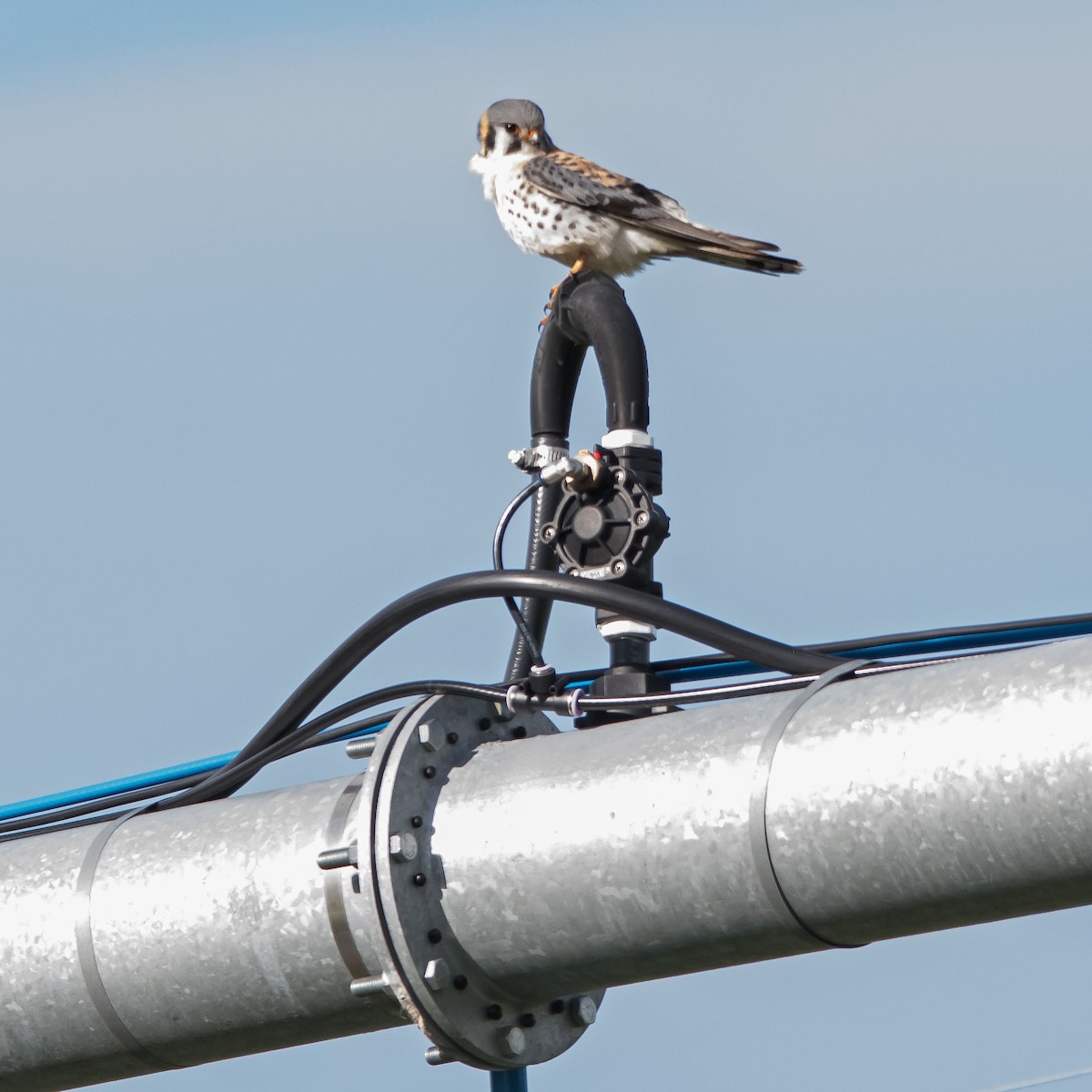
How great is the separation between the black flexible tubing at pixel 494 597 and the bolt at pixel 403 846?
61 centimetres

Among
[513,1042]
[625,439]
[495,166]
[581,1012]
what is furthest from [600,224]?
[513,1042]

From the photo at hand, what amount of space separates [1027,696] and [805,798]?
38 cm

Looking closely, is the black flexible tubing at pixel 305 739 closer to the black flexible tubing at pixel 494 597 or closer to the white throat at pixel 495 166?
the black flexible tubing at pixel 494 597

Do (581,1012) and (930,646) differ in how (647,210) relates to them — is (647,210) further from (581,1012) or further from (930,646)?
(581,1012)

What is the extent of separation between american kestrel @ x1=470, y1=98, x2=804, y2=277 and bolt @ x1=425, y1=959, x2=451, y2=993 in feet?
7.42

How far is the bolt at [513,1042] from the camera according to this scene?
367 centimetres

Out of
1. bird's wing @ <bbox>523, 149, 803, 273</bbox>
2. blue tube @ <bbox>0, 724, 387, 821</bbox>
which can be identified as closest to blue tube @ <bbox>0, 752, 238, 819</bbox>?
blue tube @ <bbox>0, 724, 387, 821</bbox>

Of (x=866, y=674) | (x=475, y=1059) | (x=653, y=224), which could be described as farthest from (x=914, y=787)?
(x=653, y=224)

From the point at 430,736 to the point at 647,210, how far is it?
249 cm

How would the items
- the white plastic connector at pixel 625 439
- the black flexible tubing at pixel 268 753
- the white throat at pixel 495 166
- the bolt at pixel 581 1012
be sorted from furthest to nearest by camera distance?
the white throat at pixel 495 166
the white plastic connector at pixel 625 439
the black flexible tubing at pixel 268 753
the bolt at pixel 581 1012

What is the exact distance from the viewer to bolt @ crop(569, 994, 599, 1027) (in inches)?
149

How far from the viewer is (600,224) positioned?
5652mm

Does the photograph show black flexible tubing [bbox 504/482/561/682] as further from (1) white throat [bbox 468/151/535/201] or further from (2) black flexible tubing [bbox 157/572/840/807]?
(1) white throat [bbox 468/151/535/201]

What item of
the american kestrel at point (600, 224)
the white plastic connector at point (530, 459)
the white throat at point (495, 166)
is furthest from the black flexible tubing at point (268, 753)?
the white throat at point (495, 166)
